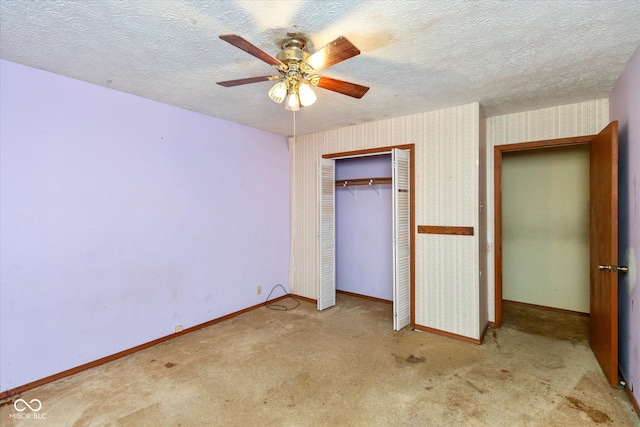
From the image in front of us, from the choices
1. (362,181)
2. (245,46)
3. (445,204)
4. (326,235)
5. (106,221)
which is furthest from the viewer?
(362,181)

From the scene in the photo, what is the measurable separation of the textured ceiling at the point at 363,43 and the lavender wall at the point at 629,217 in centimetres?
20

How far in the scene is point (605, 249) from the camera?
7.86 ft

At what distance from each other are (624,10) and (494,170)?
6.74ft

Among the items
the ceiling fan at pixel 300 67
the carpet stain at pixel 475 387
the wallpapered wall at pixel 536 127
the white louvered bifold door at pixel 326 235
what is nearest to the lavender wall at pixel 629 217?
the wallpapered wall at pixel 536 127

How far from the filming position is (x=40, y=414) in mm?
2066

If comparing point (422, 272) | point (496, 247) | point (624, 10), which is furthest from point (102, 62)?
point (496, 247)

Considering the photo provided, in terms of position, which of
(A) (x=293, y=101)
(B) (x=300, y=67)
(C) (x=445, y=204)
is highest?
(B) (x=300, y=67)

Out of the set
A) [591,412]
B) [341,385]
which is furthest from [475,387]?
[341,385]

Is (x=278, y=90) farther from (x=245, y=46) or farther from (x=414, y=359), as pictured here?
(x=414, y=359)

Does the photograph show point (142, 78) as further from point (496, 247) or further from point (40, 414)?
point (496, 247)

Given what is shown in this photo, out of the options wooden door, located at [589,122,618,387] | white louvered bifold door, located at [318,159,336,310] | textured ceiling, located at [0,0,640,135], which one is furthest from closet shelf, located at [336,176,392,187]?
wooden door, located at [589,122,618,387]

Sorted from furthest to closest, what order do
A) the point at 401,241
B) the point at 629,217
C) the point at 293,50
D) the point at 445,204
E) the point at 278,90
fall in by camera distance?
the point at 401,241, the point at 445,204, the point at 629,217, the point at 278,90, the point at 293,50

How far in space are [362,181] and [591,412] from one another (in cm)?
325

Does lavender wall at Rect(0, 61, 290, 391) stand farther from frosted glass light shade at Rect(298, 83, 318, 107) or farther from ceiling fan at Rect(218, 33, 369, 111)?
frosted glass light shade at Rect(298, 83, 318, 107)
